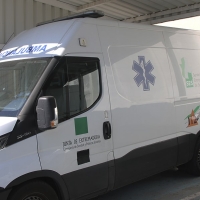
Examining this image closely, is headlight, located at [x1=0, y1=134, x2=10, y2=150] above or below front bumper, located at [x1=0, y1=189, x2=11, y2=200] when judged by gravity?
above

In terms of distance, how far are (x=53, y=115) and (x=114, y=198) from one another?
2283 mm

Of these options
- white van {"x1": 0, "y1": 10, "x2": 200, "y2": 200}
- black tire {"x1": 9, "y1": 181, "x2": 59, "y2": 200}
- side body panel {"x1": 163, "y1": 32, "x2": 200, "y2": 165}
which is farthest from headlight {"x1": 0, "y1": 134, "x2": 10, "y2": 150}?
side body panel {"x1": 163, "y1": 32, "x2": 200, "y2": 165}

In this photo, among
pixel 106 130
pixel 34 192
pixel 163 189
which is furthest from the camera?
pixel 163 189

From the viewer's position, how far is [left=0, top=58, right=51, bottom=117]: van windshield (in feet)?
11.2

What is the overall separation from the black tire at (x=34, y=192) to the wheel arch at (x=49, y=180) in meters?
0.06

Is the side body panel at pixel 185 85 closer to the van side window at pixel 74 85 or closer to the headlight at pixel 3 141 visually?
the van side window at pixel 74 85

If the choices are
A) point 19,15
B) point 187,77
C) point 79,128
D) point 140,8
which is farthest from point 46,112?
point 140,8

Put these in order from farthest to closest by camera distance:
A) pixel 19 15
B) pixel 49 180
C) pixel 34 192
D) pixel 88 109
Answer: pixel 19 15, pixel 88 109, pixel 49 180, pixel 34 192

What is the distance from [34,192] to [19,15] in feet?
16.4

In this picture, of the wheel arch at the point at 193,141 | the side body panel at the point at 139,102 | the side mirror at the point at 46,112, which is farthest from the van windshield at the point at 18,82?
the wheel arch at the point at 193,141

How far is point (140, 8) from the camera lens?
8625 mm

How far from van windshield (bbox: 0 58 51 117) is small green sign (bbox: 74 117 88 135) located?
0.67m

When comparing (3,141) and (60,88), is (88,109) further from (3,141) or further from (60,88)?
(3,141)

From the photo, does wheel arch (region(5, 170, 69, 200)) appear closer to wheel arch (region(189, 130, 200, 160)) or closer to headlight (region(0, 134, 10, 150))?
headlight (region(0, 134, 10, 150))
